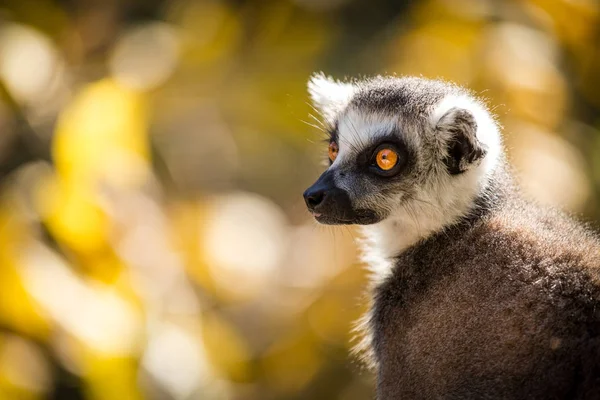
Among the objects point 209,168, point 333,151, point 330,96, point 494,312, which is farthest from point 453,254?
point 209,168

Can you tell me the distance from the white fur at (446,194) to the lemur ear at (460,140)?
2 cm

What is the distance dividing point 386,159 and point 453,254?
17.1 inches

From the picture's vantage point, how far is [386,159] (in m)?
2.81

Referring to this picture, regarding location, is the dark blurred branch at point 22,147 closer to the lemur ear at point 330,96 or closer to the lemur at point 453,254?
the lemur ear at point 330,96

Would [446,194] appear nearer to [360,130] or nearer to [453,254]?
[453,254]

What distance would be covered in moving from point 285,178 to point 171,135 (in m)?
0.83

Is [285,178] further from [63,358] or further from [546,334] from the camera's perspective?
[546,334]

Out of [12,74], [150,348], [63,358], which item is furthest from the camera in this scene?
[12,74]

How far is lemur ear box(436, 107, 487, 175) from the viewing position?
271cm

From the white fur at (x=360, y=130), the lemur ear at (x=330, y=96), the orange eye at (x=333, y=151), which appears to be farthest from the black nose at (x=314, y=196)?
the lemur ear at (x=330, y=96)

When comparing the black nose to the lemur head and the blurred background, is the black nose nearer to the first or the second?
the lemur head

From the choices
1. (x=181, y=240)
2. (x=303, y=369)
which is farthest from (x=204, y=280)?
(x=303, y=369)

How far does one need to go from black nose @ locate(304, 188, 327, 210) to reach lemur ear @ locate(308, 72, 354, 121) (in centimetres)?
58

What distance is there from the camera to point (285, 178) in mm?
5441
